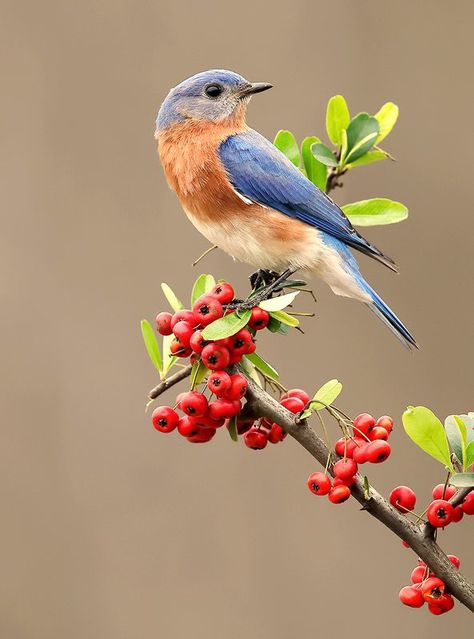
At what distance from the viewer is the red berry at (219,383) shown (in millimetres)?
1504

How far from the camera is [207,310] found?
159 cm

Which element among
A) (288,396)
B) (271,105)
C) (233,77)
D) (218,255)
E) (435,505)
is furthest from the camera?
(271,105)

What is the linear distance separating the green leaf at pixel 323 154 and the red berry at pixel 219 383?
0.60m

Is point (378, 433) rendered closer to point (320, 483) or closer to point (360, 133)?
point (320, 483)

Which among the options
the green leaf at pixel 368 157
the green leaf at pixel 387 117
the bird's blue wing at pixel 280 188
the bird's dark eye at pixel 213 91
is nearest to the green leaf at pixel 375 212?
the green leaf at pixel 368 157

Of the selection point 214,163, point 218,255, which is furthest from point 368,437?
point 218,255

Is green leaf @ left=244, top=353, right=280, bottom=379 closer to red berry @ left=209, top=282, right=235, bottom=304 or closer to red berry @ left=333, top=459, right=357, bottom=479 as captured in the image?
red berry @ left=209, top=282, right=235, bottom=304

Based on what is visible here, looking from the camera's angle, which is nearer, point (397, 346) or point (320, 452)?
point (320, 452)

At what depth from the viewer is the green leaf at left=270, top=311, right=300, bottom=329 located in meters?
1.62

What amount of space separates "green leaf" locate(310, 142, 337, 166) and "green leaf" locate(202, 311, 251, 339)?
20.8 inches

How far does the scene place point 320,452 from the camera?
4.85ft

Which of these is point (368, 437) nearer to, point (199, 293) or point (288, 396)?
point (288, 396)

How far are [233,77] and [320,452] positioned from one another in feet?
4.48

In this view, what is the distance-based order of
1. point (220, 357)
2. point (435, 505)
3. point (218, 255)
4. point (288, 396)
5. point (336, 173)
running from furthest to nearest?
1. point (218, 255)
2. point (336, 173)
3. point (288, 396)
4. point (220, 357)
5. point (435, 505)
